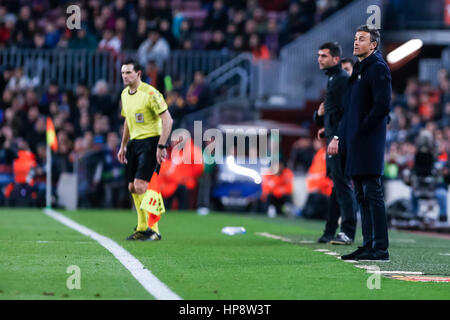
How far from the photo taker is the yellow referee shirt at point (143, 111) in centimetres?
1148

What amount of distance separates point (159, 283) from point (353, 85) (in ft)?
10.9

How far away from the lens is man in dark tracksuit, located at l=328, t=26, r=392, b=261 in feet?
30.5

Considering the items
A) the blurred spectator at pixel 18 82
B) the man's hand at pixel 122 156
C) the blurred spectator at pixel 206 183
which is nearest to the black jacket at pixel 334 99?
the man's hand at pixel 122 156

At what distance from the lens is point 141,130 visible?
11594mm

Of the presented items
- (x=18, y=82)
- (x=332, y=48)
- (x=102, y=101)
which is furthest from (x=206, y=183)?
(x=332, y=48)

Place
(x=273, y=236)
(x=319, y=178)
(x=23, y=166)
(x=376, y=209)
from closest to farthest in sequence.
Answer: (x=376, y=209) < (x=273, y=236) < (x=319, y=178) < (x=23, y=166)

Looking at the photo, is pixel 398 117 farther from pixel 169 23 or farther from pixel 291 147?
pixel 169 23

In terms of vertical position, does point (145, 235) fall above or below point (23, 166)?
below

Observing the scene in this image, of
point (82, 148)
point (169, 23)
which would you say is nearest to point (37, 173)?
point (82, 148)

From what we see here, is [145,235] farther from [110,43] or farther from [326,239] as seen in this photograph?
[110,43]

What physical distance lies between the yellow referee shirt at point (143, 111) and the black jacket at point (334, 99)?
1.84m

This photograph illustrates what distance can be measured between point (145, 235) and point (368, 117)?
3.38 m

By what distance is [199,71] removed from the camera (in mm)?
26312

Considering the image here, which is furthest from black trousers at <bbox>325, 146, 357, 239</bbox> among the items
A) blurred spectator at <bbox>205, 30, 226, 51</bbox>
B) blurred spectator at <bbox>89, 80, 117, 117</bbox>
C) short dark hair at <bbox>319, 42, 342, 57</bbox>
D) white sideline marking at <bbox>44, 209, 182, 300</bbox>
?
blurred spectator at <bbox>205, 30, 226, 51</bbox>
